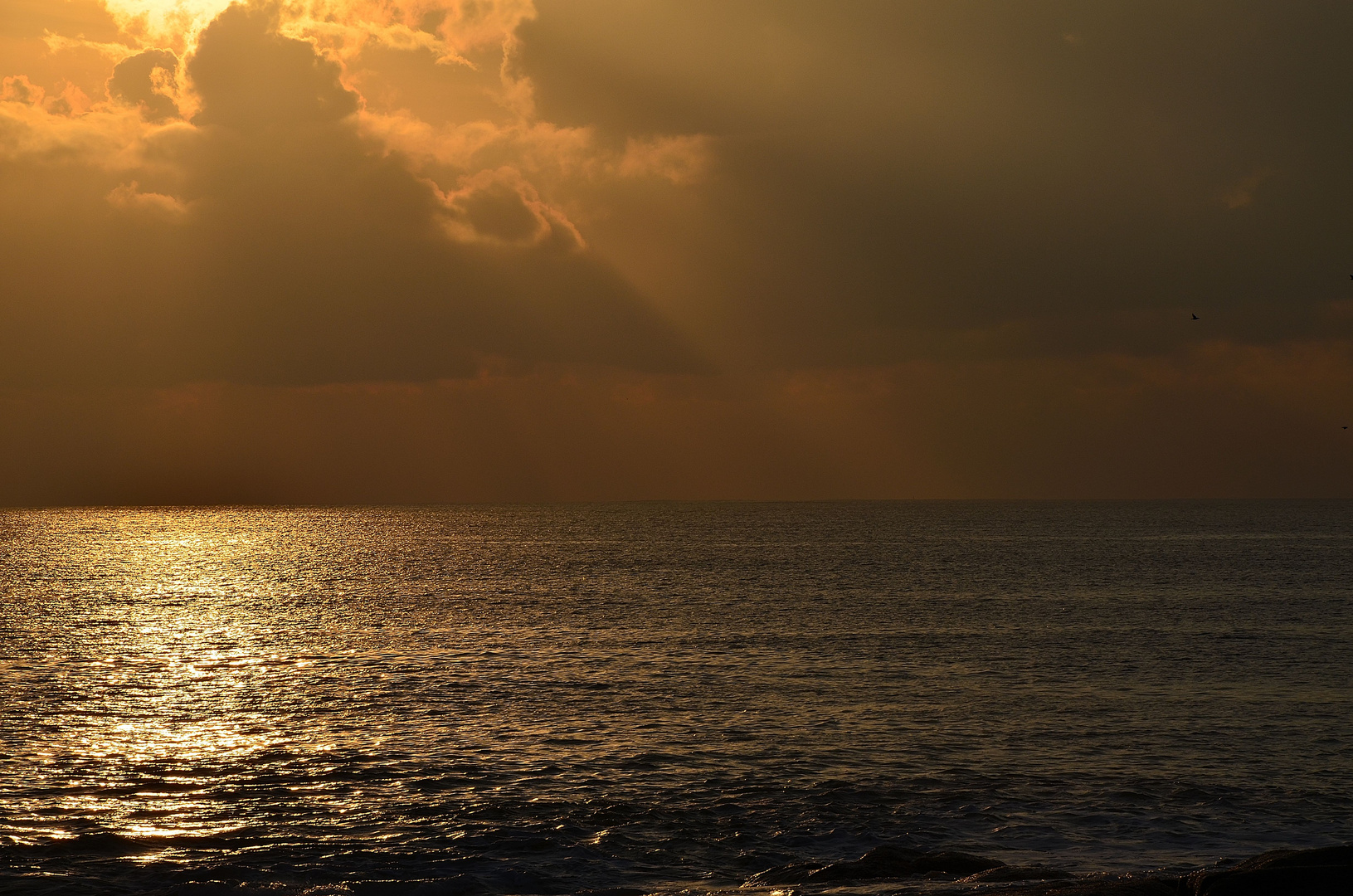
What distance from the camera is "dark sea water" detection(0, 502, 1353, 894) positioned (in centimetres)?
2450

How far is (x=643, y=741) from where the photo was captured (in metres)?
35.2

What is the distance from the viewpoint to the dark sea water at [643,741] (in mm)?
24500

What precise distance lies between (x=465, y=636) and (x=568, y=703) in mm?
23558

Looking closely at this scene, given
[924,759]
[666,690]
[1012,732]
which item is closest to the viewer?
[924,759]

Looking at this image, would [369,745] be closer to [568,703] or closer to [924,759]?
[568,703]

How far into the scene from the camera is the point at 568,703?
136 feet

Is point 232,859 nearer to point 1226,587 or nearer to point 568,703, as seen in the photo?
point 568,703

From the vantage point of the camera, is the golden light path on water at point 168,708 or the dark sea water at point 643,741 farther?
the golden light path on water at point 168,708

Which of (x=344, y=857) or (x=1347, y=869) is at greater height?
(x=1347, y=869)

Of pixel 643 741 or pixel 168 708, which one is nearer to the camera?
pixel 643 741

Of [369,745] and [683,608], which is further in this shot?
[683,608]

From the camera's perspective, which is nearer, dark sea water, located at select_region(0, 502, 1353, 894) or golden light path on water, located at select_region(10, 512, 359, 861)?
dark sea water, located at select_region(0, 502, 1353, 894)

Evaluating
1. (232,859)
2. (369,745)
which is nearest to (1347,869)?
(232,859)

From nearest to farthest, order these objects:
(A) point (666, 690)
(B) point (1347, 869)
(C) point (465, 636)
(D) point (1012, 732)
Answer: (B) point (1347, 869) < (D) point (1012, 732) < (A) point (666, 690) < (C) point (465, 636)
